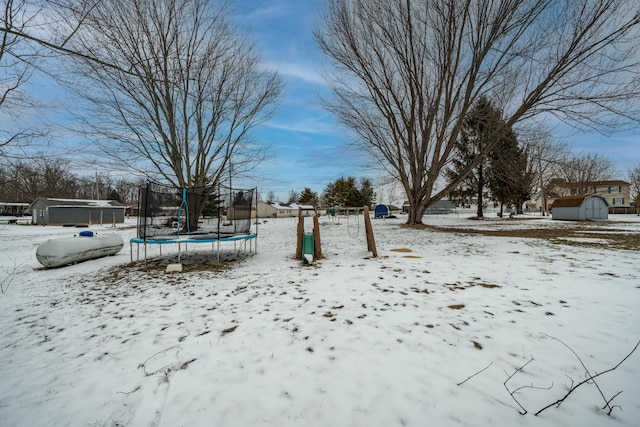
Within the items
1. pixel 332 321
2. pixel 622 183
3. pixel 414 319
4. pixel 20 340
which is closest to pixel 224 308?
pixel 332 321

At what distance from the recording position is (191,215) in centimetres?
812

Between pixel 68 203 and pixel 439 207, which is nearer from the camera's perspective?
pixel 68 203

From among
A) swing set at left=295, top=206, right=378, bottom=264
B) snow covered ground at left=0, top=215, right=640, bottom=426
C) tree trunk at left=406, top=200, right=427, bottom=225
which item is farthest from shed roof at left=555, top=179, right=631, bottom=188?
swing set at left=295, top=206, right=378, bottom=264

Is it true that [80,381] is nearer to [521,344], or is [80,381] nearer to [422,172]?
[521,344]

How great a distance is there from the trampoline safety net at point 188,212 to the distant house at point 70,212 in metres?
29.3

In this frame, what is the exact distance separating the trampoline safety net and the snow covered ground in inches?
83.0

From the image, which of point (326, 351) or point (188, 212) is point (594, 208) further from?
point (188, 212)

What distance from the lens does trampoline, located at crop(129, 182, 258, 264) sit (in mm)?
6312

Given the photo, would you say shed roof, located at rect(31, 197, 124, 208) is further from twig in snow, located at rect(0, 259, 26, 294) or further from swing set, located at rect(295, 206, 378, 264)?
swing set, located at rect(295, 206, 378, 264)

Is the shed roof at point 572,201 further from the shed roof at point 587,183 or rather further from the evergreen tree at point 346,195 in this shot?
the evergreen tree at point 346,195

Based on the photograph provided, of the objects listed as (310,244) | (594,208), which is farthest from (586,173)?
(310,244)

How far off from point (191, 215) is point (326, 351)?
7.17 m

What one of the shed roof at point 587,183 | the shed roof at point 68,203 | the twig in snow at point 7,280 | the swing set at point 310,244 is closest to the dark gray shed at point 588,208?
the shed roof at point 587,183

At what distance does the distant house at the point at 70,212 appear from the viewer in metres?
26.9
